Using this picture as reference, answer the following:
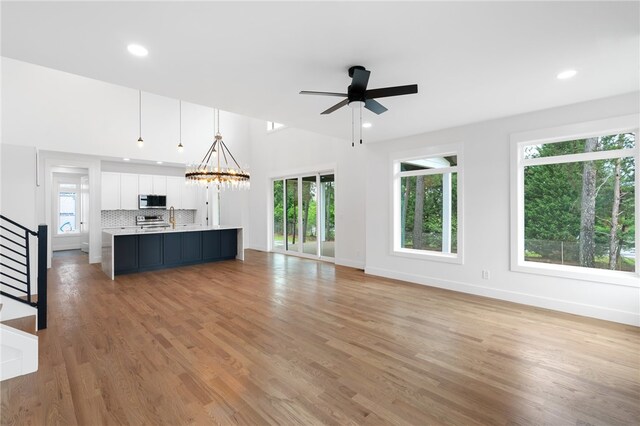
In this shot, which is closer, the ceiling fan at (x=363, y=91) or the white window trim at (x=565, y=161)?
the ceiling fan at (x=363, y=91)

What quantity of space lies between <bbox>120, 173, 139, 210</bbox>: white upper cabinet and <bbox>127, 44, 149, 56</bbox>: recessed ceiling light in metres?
7.04

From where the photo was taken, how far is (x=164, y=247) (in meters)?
6.66

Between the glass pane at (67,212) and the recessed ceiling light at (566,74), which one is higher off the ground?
the recessed ceiling light at (566,74)

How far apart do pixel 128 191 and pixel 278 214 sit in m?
4.35

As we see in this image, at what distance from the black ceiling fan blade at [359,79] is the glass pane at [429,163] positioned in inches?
116

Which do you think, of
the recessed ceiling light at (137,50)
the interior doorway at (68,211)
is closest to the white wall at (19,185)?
the recessed ceiling light at (137,50)

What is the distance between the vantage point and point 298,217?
8.38m

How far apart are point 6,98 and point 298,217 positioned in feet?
22.0

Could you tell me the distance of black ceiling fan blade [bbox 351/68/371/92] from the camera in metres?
2.52

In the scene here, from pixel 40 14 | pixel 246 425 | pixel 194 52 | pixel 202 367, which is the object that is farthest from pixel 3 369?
pixel 194 52

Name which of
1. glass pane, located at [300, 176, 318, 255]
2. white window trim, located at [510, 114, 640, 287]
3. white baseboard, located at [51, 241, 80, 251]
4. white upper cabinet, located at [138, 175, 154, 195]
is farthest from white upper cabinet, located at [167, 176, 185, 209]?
white window trim, located at [510, 114, 640, 287]

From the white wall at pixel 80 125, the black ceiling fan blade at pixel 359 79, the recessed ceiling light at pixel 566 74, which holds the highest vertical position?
the white wall at pixel 80 125

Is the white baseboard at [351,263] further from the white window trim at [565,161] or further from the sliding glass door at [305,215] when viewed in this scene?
the white window trim at [565,161]

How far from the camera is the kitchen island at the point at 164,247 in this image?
600 centimetres
